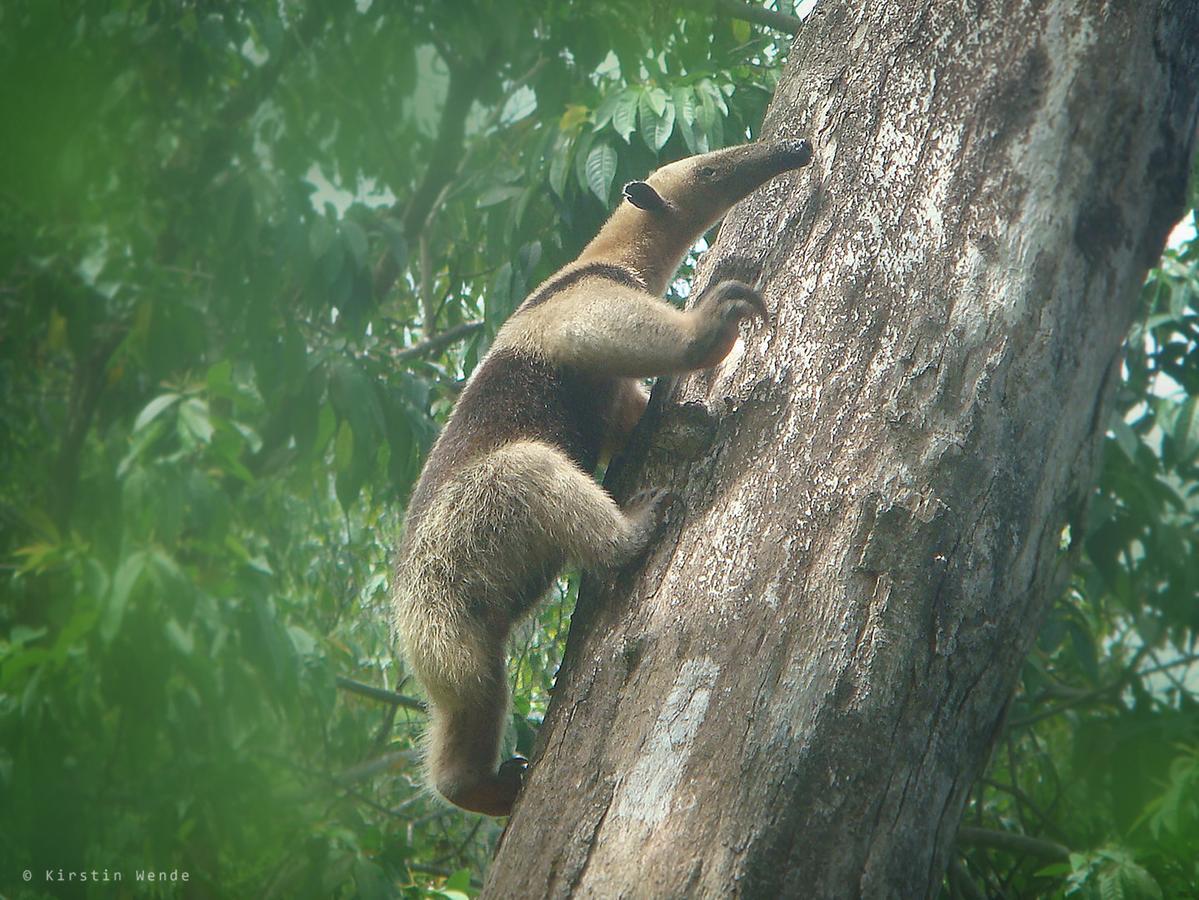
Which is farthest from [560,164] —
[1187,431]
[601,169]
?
[1187,431]

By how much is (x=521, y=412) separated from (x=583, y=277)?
0.52 m

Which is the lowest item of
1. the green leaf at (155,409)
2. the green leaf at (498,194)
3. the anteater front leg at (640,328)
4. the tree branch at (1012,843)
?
the tree branch at (1012,843)

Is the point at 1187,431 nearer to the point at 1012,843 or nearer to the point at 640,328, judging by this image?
the point at 1012,843

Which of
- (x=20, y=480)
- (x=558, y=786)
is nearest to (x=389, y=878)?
(x=20, y=480)

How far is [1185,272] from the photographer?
16.1 ft

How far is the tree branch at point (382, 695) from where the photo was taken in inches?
188

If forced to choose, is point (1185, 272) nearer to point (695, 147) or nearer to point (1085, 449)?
point (695, 147)

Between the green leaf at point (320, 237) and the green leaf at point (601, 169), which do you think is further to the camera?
the green leaf at point (320, 237)

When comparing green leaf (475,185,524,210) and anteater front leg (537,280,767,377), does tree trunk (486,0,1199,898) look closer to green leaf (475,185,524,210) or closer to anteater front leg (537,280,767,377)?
anteater front leg (537,280,767,377)

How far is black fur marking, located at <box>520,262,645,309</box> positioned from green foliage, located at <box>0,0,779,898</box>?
0.56m

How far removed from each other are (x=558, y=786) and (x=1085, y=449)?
1450mm

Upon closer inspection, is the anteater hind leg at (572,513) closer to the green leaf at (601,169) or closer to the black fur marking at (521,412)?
the black fur marking at (521,412)

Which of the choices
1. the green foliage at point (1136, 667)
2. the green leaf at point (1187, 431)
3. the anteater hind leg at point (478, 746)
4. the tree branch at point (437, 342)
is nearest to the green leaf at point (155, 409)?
the anteater hind leg at point (478, 746)

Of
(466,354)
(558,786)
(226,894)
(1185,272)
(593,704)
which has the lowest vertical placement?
(226,894)
